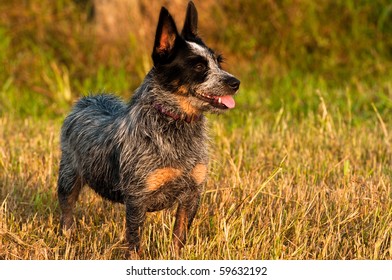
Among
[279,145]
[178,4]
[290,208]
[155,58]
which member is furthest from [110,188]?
[178,4]

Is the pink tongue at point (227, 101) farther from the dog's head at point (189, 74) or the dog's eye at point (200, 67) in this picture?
the dog's eye at point (200, 67)

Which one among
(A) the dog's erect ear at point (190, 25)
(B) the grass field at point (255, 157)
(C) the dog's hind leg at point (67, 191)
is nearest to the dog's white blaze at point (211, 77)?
(A) the dog's erect ear at point (190, 25)

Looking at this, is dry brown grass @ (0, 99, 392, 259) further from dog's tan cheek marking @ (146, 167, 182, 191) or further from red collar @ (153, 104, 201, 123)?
red collar @ (153, 104, 201, 123)

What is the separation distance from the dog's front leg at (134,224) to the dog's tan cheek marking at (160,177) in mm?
169

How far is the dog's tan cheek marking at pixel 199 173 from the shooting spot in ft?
16.9

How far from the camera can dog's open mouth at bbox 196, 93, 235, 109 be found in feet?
16.6

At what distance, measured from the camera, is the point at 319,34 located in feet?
41.2

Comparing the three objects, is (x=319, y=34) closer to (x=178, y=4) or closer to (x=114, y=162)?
(x=178, y=4)

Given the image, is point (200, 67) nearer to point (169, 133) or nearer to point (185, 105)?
point (185, 105)

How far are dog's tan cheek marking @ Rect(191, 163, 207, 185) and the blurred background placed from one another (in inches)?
247

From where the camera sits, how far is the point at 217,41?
1261 cm

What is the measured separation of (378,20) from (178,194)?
27.2ft

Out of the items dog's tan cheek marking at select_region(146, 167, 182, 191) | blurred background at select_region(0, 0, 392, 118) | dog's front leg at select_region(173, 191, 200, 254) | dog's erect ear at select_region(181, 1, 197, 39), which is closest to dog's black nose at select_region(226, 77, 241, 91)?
dog's erect ear at select_region(181, 1, 197, 39)

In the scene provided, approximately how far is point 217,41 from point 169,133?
7616mm
